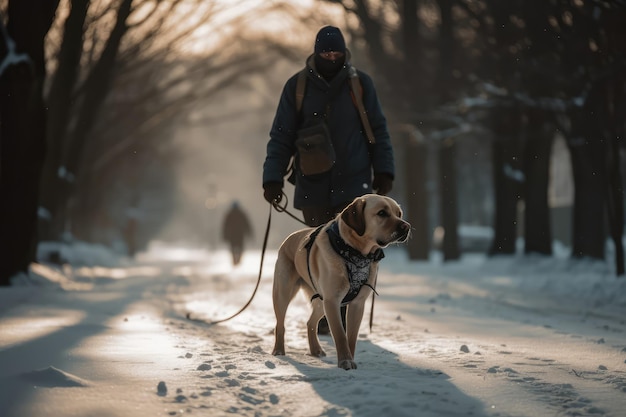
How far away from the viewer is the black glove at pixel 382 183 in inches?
303

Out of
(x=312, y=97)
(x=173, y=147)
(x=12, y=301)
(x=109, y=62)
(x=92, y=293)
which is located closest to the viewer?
(x=312, y=97)

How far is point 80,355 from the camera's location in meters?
6.52

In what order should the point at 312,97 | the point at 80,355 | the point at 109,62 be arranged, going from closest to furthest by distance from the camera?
the point at 80,355
the point at 312,97
the point at 109,62

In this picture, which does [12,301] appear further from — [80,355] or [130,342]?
[80,355]

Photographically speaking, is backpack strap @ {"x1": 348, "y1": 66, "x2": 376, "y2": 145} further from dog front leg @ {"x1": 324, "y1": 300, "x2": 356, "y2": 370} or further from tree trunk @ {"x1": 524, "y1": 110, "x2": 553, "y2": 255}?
tree trunk @ {"x1": 524, "y1": 110, "x2": 553, "y2": 255}

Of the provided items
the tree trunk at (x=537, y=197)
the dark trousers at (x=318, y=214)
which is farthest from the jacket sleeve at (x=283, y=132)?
the tree trunk at (x=537, y=197)

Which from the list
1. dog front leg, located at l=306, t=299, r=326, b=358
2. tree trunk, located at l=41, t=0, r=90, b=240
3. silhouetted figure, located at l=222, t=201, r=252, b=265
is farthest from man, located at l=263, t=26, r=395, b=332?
silhouetted figure, located at l=222, t=201, r=252, b=265

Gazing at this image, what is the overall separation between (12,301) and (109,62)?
10266mm

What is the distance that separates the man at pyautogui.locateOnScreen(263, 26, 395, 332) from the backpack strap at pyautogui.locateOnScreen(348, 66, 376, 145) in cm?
4

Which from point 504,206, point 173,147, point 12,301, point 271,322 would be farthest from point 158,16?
point 173,147

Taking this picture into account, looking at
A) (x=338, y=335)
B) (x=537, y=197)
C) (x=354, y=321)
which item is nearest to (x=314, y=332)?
(x=354, y=321)

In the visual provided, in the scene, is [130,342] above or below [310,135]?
below

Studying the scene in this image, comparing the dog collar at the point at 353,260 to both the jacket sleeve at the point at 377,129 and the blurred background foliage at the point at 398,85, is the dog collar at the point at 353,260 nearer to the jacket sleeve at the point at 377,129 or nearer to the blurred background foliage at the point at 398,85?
the jacket sleeve at the point at 377,129

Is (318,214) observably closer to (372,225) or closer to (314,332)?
(314,332)
